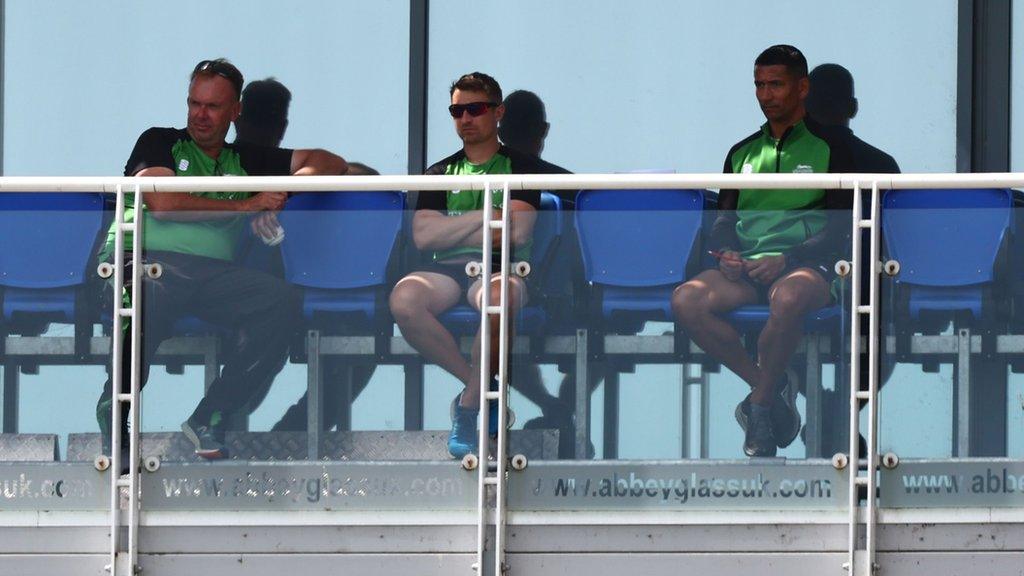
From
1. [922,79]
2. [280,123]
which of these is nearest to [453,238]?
[280,123]

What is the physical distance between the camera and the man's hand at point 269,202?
718cm

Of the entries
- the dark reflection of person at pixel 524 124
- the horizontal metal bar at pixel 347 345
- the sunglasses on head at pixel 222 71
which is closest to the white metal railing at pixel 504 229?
the horizontal metal bar at pixel 347 345

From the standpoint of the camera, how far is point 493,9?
10039mm

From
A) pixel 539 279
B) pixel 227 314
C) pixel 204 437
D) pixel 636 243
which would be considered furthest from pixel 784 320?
pixel 204 437

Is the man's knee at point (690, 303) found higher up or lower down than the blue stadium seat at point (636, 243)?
lower down

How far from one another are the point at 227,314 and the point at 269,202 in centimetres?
40

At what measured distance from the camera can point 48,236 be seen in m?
7.21

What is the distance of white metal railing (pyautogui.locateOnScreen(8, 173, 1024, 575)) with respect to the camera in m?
6.99

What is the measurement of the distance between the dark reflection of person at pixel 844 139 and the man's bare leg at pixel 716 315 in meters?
0.29

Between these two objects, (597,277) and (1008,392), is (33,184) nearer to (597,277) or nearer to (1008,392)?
(597,277)

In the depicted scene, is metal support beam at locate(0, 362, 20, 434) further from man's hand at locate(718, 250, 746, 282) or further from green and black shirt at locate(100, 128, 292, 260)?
man's hand at locate(718, 250, 746, 282)

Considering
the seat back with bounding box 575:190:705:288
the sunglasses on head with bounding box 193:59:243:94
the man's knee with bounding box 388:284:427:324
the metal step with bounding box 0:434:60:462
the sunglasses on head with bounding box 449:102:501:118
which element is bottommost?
the metal step with bounding box 0:434:60:462

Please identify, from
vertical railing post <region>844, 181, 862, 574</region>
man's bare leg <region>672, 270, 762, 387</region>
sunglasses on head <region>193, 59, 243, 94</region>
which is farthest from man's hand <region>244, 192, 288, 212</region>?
vertical railing post <region>844, 181, 862, 574</region>

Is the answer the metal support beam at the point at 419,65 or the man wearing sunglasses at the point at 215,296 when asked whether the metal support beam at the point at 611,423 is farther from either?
the metal support beam at the point at 419,65
